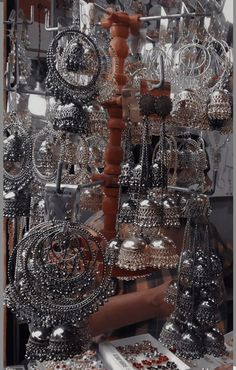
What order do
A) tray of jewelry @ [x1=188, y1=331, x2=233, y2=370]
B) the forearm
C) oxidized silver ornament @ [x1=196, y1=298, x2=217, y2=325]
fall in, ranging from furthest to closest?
the forearm, tray of jewelry @ [x1=188, y1=331, x2=233, y2=370], oxidized silver ornament @ [x1=196, y1=298, x2=217, y2=325]

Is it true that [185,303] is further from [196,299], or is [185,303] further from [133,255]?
[133,255]

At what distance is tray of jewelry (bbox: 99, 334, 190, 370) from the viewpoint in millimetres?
1384

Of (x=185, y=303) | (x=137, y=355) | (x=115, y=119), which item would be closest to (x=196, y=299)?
(x=185, y=303)

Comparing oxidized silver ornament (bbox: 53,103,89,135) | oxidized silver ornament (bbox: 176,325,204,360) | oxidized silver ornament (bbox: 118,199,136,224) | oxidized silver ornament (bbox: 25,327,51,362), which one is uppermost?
oxidized silver ornament (bbox: 53,103,89,135)

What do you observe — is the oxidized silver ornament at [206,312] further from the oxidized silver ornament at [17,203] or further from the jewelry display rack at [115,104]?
the oxidized silver ornament at [17,203]

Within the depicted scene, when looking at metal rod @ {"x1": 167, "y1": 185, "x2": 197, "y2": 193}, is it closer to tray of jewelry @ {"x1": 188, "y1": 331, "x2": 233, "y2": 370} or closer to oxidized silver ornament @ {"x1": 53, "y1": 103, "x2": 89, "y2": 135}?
oxidized silver ornament @ {"x1": 53, "y1": 103, "x2": 89, "y2": 135}

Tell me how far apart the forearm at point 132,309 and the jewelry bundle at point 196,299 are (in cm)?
40

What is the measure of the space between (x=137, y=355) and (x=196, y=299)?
388 mm

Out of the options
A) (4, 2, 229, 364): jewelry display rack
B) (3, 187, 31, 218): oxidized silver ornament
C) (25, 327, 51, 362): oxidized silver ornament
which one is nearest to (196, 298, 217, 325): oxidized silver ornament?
(4, 2, 229, 364): jewelry display rack

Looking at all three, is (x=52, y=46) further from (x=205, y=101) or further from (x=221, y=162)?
(x=221, y=162)

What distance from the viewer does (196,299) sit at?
3.95ft

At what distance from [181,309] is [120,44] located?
0.74m

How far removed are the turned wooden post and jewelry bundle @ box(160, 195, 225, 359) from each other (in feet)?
0.71

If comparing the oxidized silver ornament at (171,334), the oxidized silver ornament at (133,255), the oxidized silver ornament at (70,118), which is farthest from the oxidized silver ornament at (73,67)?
the oxidized silver ornament at (171,334)
